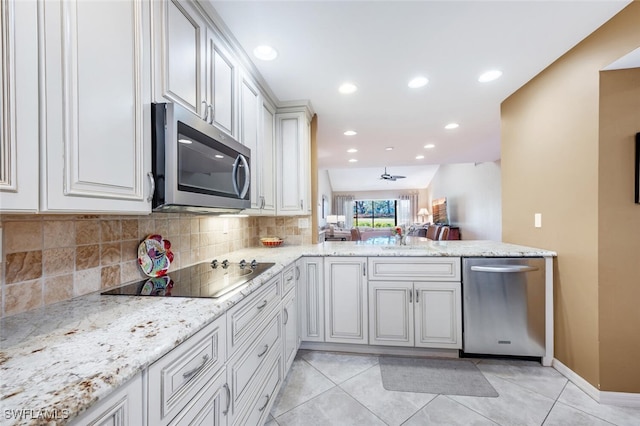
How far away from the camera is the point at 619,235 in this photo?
5.32 feet

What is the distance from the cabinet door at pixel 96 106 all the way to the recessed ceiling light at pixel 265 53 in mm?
830

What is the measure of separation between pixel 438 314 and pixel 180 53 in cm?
246

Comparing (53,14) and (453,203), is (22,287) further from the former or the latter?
(453,203)

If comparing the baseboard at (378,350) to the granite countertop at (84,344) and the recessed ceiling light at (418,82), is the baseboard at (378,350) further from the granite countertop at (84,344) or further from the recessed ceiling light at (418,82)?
the recessed ceiling light at (418,82)

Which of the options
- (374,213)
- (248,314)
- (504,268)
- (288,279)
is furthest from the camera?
(374,213)

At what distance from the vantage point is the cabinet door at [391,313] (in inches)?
87.4

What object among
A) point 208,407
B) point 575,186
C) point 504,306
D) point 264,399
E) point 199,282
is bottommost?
point 264,399

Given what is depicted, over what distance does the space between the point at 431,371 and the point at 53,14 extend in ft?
8.88

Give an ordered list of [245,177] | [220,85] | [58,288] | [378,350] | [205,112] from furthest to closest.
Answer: [378,350], [245,177], [220,85], [205,112], [58,288]

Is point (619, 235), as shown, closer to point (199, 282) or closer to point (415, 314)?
point (415, 314)

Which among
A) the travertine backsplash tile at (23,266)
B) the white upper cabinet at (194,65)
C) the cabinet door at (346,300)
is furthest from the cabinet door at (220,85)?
the cabinet door at (346,300)

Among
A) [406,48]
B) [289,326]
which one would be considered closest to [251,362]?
[289,326]

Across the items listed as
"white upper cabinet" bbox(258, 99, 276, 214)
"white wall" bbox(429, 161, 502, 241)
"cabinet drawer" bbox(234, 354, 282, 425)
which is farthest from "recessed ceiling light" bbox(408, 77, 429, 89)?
"white wall" bbox(429, 161, 502, 241)

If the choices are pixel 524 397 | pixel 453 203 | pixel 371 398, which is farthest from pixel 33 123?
pixel 453 203
